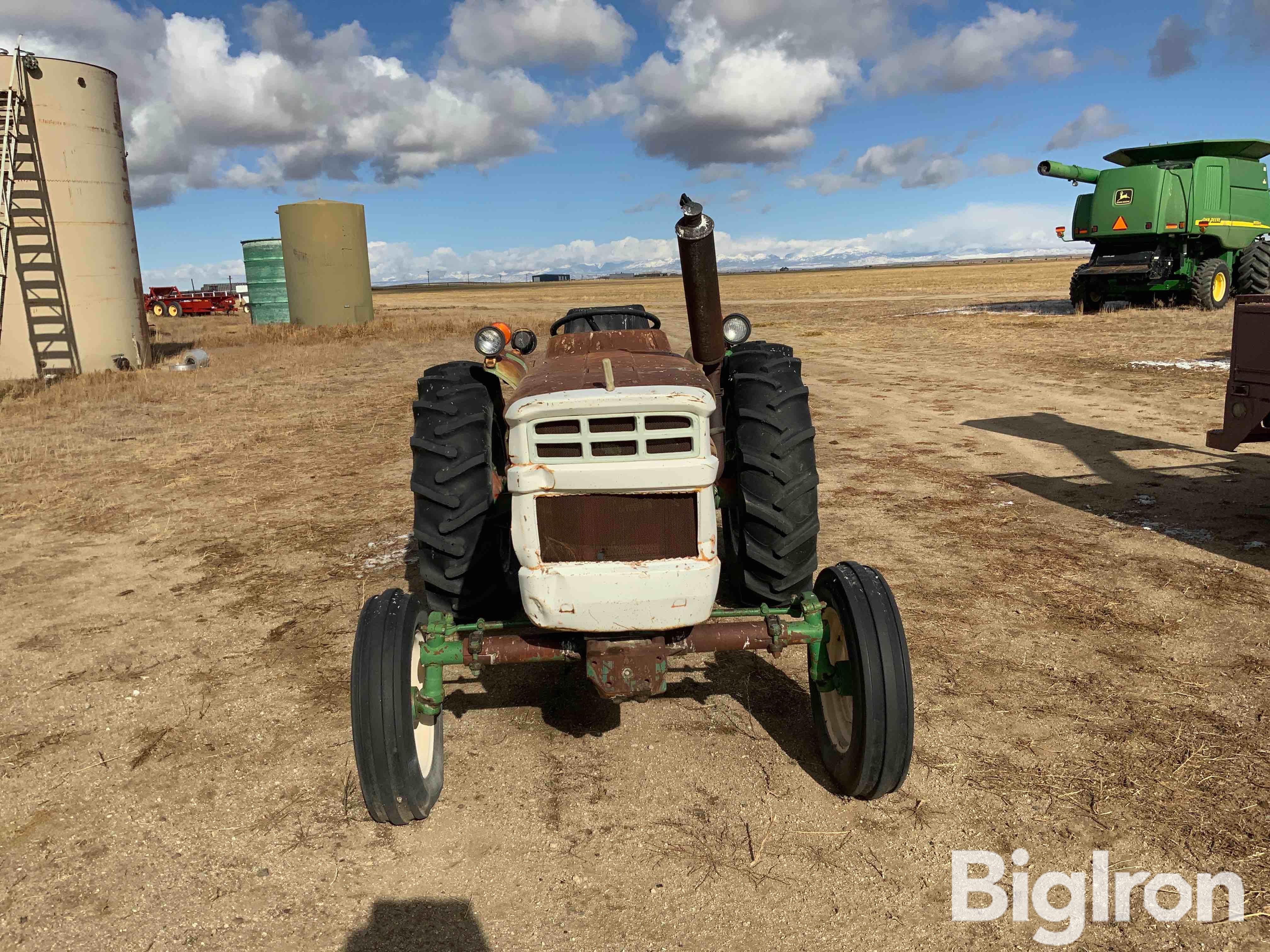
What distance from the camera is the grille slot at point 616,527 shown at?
2963 millimetres

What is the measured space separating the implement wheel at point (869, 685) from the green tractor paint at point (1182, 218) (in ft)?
58.0

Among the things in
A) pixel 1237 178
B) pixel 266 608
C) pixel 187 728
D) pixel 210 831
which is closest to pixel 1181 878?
pixel 210 831

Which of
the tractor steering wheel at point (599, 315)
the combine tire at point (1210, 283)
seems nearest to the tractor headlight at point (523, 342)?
the tractor steering wheel at point (599, 315)

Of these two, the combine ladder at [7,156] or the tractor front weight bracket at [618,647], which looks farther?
the combine ladder at [7,156]

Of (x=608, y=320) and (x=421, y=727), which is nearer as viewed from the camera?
(x=421, y=727)

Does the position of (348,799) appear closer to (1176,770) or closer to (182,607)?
(182,607)

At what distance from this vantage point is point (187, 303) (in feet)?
122

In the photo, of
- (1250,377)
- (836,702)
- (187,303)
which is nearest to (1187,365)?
(1250,377)

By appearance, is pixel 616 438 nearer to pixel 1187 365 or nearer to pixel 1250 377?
pixel 1250 377

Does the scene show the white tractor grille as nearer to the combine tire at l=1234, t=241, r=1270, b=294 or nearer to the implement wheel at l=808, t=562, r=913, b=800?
the implement wheel at l=808, t=562, r=913, b=800

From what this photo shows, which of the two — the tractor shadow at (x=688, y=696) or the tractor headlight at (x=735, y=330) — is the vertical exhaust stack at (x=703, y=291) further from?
the tractor shadow at (x=688, y=696)

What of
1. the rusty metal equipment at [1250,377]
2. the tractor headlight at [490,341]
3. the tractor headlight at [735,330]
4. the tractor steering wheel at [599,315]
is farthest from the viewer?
the rusty metal equipment at [1250,377]

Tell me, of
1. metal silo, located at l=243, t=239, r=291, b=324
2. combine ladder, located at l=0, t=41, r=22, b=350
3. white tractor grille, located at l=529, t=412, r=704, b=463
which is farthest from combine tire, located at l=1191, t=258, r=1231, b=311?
metal silo, located at l=243, t=239, r=291, b=324

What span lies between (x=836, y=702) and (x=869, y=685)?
457 mm
